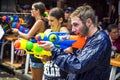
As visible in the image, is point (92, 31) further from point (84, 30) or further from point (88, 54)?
point (88, 54)

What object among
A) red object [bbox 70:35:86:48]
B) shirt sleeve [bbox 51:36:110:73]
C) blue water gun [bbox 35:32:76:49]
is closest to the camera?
shirt sleeve [bbox 51:36:110:73]

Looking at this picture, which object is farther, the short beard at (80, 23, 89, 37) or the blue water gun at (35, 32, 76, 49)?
the blue water gun at (35, 32, 76, 49)

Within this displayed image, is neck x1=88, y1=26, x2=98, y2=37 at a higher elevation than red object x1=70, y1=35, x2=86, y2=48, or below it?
higher

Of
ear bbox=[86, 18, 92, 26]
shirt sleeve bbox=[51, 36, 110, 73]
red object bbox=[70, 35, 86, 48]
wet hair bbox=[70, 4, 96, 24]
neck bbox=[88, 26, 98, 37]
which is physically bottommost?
shirt sleeve bbox=[51, 36, 110, 73]

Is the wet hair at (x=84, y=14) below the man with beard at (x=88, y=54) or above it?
above

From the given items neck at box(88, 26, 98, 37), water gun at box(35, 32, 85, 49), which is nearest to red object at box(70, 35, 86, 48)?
water gun at box(35, 32, 85, 49)

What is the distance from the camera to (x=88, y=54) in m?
2.27

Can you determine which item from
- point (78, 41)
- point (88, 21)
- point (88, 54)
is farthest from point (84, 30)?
point (78, 41)

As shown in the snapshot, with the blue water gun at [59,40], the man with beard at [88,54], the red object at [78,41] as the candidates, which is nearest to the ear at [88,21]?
the man with beard at [88,54]

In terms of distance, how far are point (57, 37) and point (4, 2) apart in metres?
7.88

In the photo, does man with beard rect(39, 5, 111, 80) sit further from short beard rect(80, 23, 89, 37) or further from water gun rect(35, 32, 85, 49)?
water gun rect(35, 32, 85, 49)

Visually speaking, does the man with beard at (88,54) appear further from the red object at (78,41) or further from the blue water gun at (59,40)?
the blue water gun at (59,40)

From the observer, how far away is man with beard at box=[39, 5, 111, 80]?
88.8 inches

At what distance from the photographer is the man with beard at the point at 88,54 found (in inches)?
88.8
